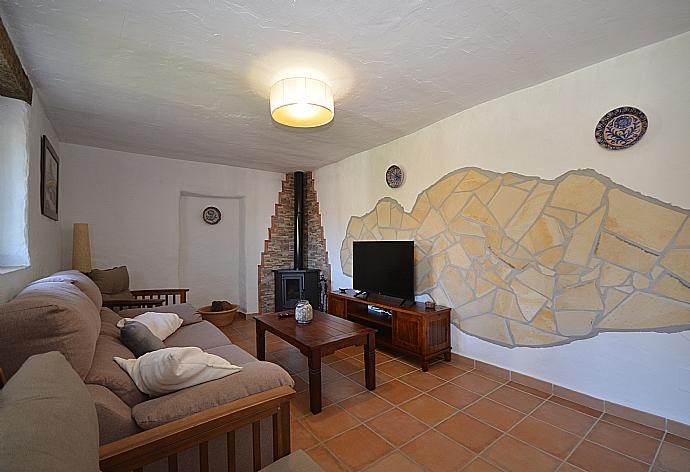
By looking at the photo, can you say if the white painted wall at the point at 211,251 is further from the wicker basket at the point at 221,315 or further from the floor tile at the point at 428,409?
the floor tile at the point at 428,409

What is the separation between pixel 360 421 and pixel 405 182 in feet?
8.37

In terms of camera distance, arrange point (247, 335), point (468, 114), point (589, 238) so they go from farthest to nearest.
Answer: point (247, 335), point (468, 114), point (589, 238)

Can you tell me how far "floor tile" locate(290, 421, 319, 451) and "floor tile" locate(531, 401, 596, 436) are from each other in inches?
61.0

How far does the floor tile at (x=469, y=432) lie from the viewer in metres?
1.89

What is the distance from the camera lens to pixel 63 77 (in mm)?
2283

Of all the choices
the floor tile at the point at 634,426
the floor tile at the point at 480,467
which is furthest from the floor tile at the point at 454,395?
the floor tile at the point at 634,426

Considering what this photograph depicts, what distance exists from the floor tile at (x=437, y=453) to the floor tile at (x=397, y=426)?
2.3 inches

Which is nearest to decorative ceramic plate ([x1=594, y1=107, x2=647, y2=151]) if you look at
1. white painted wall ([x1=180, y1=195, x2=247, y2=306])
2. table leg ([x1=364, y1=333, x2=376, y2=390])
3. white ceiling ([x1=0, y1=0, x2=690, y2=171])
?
white ceiling ([x1=0, y1=0, x2=690, y2=171])

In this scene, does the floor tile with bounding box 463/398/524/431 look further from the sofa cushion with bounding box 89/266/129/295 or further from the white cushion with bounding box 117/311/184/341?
the sofa cushion with bounding box 89/266/129/295

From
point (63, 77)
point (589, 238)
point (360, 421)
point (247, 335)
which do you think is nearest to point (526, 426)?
point (360, 421)

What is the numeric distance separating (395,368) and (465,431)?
40.1 inches

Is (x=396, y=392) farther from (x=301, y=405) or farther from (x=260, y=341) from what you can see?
(x=260, y=341)

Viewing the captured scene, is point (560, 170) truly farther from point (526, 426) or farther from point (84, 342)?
point (84, 342)

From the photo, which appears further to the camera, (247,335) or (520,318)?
(247,335)
